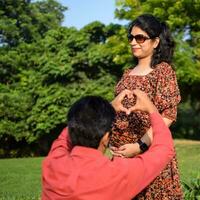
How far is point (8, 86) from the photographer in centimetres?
2528

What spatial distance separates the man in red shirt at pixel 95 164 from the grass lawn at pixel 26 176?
415cm

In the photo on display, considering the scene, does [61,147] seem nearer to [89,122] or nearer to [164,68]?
[89,122]

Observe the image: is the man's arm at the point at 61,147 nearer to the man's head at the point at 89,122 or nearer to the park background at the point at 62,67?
the man's head at the point at 89,122

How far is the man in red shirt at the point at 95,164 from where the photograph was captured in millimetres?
2156

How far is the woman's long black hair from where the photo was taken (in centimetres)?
301

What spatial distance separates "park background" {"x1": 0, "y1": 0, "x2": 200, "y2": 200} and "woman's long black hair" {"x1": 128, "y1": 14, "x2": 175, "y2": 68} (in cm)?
1680

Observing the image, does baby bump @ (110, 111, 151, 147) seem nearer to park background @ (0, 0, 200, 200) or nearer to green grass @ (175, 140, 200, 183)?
green grass @ (175, 140, 200, 183)

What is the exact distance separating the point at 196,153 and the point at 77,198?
16.1 metres

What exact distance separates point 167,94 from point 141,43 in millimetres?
354

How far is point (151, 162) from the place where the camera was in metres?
2.22

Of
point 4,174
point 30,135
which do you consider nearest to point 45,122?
point 30,135

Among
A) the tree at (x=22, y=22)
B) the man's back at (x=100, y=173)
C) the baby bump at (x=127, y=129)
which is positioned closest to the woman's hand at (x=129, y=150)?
the baby bump at (x=127, y=129)

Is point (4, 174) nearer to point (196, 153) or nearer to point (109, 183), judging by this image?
point (196, 153)

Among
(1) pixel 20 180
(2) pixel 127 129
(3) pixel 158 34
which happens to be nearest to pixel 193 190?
(2) pixel 127 129
